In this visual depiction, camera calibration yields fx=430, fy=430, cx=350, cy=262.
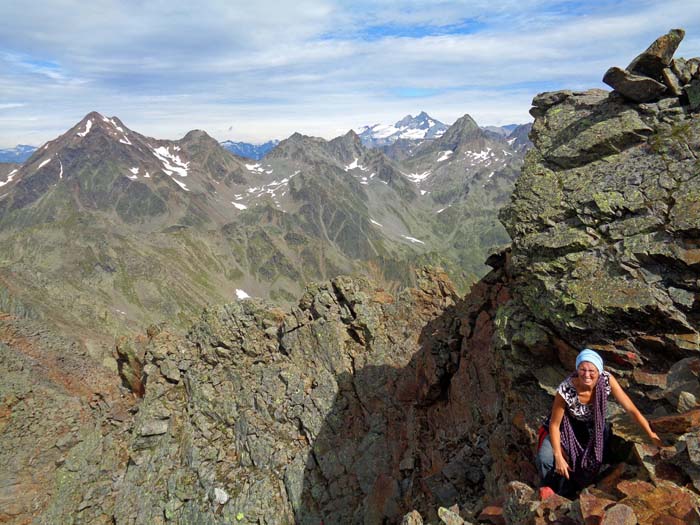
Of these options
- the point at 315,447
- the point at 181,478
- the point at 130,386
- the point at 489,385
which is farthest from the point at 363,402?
the point at 130,386

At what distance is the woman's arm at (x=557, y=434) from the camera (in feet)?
33.0

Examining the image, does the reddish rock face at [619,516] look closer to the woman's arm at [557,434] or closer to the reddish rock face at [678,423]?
the woman's arm at [557,434]

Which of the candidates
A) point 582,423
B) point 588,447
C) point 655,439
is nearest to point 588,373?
point 582,423

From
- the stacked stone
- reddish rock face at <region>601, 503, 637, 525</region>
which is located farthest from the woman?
the stacked stone

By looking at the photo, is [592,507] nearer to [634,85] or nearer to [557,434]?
[557,434]

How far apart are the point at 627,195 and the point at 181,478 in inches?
1292

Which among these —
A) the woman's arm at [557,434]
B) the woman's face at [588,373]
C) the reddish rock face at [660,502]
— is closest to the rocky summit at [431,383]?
the reddish rock face at [660,502]

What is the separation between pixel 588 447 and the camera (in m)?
10.1

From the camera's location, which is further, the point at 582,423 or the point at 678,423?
the point at 582,423

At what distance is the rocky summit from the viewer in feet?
43.6

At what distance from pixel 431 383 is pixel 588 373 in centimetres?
1660

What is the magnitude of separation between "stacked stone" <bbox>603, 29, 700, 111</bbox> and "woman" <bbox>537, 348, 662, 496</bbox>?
38.9ft

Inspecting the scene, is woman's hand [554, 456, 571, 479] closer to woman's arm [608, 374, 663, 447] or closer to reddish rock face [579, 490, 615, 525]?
reddish rock face [579, 490, 615, 525]

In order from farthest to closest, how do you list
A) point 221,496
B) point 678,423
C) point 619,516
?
point 221,496 → point 678,423 → point 619,516
